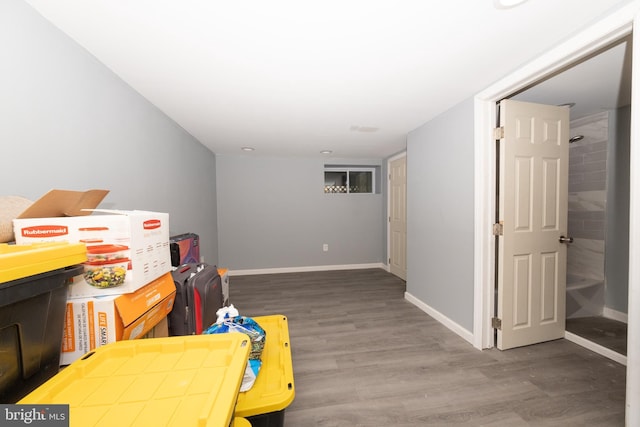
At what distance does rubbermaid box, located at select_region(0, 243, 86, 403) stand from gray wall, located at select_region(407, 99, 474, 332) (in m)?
2.61

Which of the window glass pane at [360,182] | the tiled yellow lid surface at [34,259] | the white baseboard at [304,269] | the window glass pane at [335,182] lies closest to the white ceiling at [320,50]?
the tiled yellow lid surface at [34,259]

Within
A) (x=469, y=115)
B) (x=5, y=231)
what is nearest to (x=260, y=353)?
(x=5, y=231)

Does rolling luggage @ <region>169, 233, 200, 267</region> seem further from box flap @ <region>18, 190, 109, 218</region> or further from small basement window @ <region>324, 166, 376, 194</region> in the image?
small basement window @ <region>324, 166, 376, 194</region>

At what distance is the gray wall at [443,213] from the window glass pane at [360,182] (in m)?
1.84

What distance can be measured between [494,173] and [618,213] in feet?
5.98

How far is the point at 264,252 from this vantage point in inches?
179

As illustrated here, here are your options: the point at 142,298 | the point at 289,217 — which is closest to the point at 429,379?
the point at 142,298

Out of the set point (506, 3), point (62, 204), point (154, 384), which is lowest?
point (154, 384)

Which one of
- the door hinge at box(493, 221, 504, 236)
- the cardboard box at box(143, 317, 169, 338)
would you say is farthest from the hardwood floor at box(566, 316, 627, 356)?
the cardboard box at box(143, 317, 169, 338)

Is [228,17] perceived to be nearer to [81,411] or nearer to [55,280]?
[55,280]

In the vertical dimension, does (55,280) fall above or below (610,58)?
below

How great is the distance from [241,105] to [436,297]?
289 cm

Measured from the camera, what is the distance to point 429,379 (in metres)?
1.72

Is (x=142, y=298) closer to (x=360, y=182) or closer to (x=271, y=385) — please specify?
(x=271, y=385)
